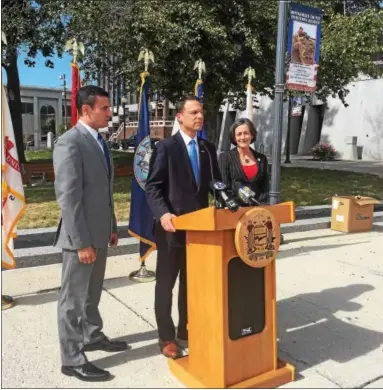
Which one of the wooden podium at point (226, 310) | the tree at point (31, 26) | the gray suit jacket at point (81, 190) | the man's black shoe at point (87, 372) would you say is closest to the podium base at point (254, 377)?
the wooden podium at point (226, 310)

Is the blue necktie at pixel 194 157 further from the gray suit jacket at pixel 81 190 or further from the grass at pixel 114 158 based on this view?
the grass at pixel 114 158

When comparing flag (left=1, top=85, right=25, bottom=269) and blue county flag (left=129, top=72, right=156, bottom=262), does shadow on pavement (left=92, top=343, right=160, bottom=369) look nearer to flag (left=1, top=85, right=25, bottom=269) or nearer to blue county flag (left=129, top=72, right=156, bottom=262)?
flag (left=1, top=85, right=25, bottom=269)

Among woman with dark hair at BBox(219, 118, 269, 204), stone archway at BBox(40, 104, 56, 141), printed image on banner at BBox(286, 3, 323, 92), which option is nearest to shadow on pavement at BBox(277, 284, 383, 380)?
woman with dark hair at BBox(219, 118, 269, 204)

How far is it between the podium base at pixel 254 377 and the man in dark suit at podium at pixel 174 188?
187 mm

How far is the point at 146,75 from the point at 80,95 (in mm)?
2445

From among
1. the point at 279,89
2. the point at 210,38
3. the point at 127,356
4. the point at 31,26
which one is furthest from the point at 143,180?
the point at 31,26

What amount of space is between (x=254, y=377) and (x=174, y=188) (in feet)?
4.50

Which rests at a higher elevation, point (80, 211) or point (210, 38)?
point (210, 38)

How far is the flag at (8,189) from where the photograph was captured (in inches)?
164

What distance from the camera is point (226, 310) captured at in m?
2.81

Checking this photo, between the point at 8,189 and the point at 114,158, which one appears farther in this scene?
the point at 114,158

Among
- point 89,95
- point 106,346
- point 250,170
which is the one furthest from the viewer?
point 250,170

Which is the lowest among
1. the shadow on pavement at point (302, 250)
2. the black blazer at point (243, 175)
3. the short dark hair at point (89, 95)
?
the shadow on pavement at point (302, 250)

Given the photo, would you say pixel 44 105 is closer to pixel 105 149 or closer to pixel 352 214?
pixel 352 214
